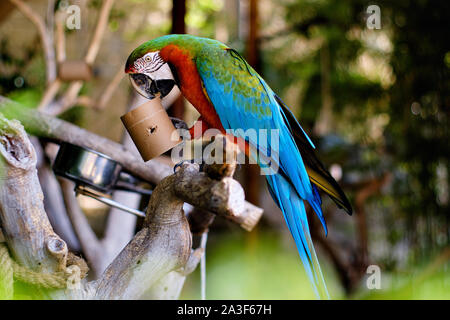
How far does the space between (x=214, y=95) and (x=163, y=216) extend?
8.0 inches

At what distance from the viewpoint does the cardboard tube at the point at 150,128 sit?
0.56 metres

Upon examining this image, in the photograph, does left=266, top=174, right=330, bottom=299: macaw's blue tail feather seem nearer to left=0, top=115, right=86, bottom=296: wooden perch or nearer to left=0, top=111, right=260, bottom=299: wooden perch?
left=0, top=111, right=260, bottom=299: wooden perch

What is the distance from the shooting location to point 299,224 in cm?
62

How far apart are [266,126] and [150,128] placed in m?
0.19

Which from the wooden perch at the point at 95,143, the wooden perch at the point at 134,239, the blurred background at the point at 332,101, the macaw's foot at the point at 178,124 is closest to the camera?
the wooden perch at the point at 134,239

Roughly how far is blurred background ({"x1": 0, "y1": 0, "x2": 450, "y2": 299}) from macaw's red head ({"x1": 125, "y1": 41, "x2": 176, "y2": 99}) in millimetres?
790

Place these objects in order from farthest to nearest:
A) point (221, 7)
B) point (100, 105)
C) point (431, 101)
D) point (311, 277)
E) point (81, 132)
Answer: point (221, 7), point (431, 101), point (100, 105), point (81, 132), point (311, 277)

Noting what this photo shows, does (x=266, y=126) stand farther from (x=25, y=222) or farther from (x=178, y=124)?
(x=25, y=222)

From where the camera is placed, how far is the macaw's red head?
2.01 feet

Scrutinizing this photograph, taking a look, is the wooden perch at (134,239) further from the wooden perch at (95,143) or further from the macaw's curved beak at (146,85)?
the wooden perch at (95,143)

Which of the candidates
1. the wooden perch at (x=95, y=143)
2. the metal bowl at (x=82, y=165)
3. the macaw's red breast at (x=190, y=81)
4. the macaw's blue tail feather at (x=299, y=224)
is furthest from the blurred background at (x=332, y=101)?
the macaw's blue tail feather at (x=299, y=224)
